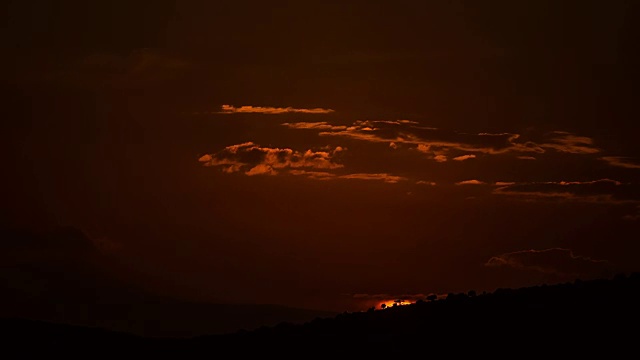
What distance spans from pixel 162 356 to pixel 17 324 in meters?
8.84

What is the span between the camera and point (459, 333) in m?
33.4

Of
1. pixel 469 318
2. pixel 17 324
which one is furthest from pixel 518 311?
pixel 17 324

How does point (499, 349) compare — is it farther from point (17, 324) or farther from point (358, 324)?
point (17, 324)

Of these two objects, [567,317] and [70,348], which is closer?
[567,317]

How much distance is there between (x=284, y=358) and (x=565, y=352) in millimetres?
9002

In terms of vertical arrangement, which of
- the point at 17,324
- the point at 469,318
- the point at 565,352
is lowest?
the point at 565,352

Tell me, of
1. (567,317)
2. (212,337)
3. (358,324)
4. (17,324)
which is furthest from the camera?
(17,324)

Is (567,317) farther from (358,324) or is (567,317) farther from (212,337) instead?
(212,337)

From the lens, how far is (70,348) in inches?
1565

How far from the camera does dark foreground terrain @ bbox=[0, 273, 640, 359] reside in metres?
31.6

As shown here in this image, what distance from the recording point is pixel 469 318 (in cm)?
3453

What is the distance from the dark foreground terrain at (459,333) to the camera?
31594mm

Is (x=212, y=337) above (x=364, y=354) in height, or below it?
above

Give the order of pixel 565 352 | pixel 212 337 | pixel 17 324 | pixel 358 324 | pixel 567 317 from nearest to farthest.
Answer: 1. pixel 565 352
2. pixel 567 317
3. pixel 358 324
4. pixel 212 337
5. pixel 17 324
